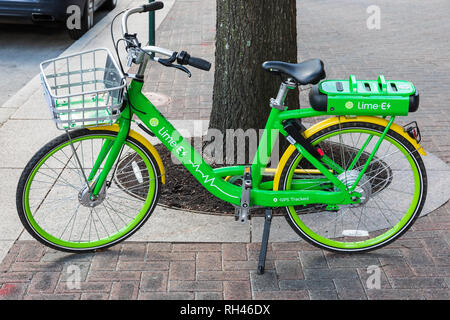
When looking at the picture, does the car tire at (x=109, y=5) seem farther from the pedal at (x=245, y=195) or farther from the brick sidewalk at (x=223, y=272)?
the pedal at (x=245, y=195)

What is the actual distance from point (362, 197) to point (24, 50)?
22.7 feet

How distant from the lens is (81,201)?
3.94 m

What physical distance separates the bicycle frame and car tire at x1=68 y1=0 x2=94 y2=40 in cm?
645

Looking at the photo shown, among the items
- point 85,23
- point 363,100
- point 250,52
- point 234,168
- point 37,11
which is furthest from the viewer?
point 85,23

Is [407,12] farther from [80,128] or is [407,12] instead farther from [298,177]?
[80,128]

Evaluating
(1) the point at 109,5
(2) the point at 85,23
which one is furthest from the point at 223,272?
(1) the point at 109,5

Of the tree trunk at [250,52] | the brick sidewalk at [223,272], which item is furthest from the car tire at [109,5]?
the brick sidewalk at [223,272]

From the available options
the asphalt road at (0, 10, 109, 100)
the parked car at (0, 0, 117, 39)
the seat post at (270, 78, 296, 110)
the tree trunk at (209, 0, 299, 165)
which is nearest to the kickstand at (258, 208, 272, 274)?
the seat post at (270, 78, 296, 110)

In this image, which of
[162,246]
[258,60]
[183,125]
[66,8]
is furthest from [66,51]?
[162,246]

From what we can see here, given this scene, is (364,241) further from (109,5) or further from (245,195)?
(109,5)

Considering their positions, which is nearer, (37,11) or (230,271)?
(230,271)

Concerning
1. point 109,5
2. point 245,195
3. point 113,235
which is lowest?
point 109,5

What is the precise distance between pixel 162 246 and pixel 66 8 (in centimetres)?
618

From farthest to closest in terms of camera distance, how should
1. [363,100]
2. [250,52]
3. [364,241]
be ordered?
1. [250,52]
2. [364,241]
3. [363,100]
